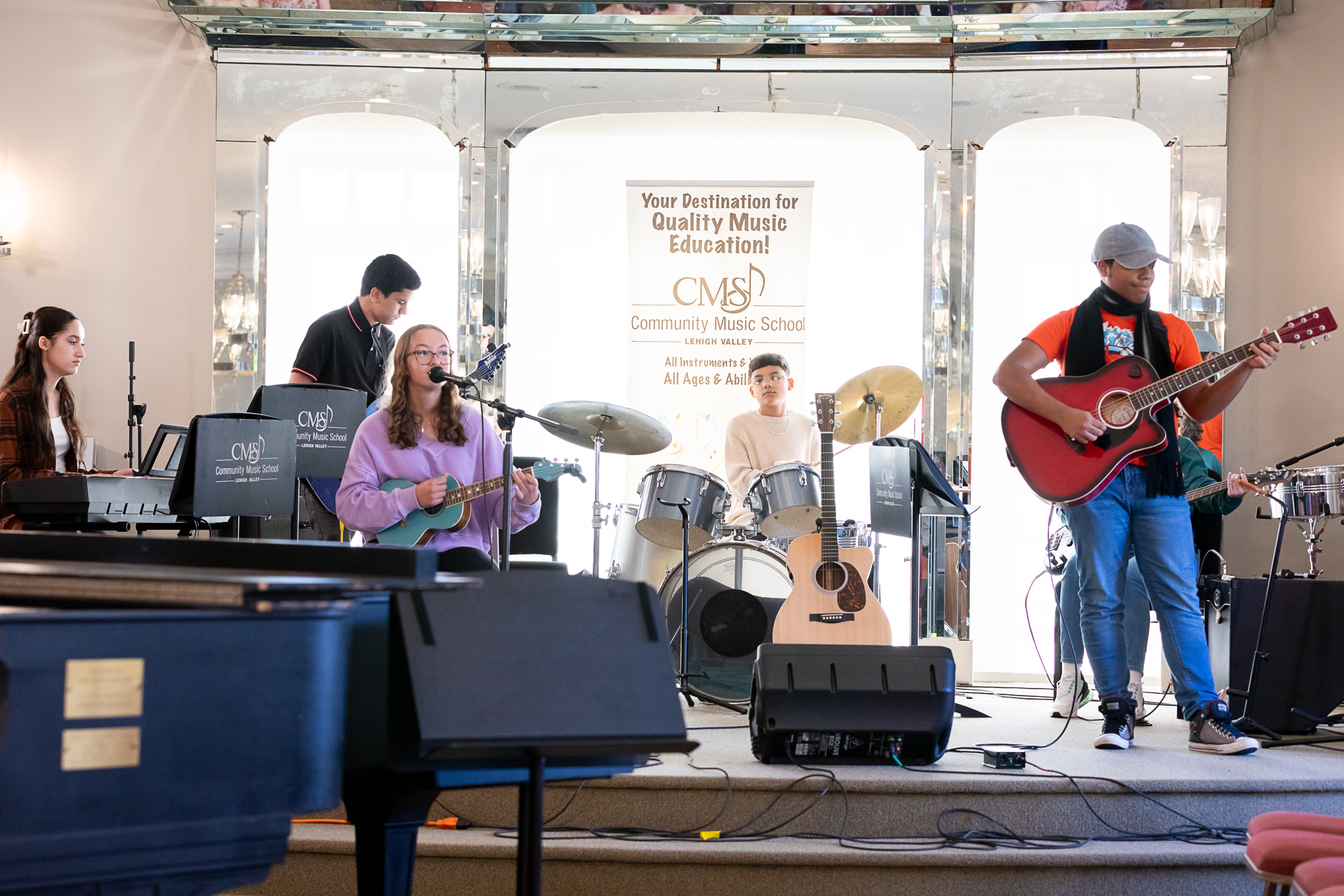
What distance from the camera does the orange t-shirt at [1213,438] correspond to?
5027mm

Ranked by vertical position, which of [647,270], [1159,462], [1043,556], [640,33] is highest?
[640,33]

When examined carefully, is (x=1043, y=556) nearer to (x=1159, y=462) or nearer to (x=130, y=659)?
(x=1159, y=462)

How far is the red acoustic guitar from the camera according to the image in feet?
12.0

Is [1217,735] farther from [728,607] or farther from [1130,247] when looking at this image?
[728,607]

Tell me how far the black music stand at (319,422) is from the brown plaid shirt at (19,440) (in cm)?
108

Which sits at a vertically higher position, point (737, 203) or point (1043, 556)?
point (737, 203)

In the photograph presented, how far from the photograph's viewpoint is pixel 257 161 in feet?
19.8

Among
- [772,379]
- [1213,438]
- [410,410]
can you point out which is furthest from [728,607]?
[1213,438]

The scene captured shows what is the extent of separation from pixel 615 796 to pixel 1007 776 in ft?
3.82

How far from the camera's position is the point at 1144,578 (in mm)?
3799

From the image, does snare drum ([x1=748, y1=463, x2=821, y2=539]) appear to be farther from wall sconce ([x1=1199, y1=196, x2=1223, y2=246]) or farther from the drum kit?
wall sconce ([x1=1199, y1=196, x2=1223, y2=246])

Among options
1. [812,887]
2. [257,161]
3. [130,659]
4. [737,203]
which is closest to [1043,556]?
[737,203]

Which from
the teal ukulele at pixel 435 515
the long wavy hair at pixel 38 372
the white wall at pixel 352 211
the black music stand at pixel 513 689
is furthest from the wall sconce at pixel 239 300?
the black music stand at pixel 513 689

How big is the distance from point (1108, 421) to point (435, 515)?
2319 mm
